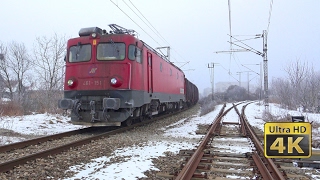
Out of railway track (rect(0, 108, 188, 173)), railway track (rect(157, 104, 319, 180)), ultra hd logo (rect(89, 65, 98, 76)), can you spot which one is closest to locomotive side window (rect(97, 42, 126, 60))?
ultra hd logo (rect(89, 65, 98, 76))

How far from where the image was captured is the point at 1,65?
109ft

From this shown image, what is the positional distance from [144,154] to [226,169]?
7.11 ft

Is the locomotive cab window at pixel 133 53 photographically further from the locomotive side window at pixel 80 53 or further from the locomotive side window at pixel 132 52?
the locomotive side window at pixel 80 53

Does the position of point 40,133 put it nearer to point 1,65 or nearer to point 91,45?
point 91,45

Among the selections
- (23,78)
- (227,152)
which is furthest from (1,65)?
(227,152)

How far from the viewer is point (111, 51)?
1094 cm

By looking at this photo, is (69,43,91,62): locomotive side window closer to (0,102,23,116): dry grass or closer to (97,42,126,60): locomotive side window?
(97,42,126,60): locomotive side window

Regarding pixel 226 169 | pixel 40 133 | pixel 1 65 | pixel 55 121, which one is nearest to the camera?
pixel 226 169

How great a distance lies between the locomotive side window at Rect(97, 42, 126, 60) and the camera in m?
10.8

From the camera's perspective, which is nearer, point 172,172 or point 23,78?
point 172,172

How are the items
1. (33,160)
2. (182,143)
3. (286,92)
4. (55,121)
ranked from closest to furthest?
(33,160), (182,143), (55,121), (286,92)

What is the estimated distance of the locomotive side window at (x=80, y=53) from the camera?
11.1m

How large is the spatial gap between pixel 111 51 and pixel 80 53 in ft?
4.25

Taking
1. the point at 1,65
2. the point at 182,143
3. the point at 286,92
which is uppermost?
the point at 1,65
